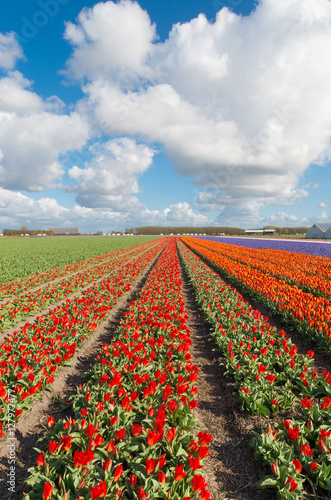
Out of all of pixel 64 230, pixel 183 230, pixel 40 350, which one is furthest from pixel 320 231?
pixel 64 230

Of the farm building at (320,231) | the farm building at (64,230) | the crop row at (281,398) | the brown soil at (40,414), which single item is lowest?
the brown soil at (40,414)

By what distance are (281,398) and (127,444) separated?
2676 millimetres

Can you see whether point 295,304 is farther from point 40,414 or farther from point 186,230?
point 186,230

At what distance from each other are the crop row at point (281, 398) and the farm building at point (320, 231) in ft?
289

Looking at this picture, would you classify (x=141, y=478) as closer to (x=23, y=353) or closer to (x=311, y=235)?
(x=23, y=353)

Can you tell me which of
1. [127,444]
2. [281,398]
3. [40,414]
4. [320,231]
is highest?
[320,231]

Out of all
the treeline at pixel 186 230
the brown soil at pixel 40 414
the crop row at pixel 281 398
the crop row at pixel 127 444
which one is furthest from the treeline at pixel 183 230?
the crop row at pixel 127 444

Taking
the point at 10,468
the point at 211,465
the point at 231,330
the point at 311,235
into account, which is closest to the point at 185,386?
the point at 211,465

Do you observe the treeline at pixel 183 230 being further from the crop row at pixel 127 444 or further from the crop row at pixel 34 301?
the crop row at pixel 127 444

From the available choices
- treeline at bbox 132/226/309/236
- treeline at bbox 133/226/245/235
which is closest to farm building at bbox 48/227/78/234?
treeline at bbox 132/226/309/236

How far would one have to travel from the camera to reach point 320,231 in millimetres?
82812

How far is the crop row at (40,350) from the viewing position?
13.8 ft

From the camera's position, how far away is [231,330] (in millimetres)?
6602

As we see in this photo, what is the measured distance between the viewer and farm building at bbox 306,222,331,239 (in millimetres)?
79562
